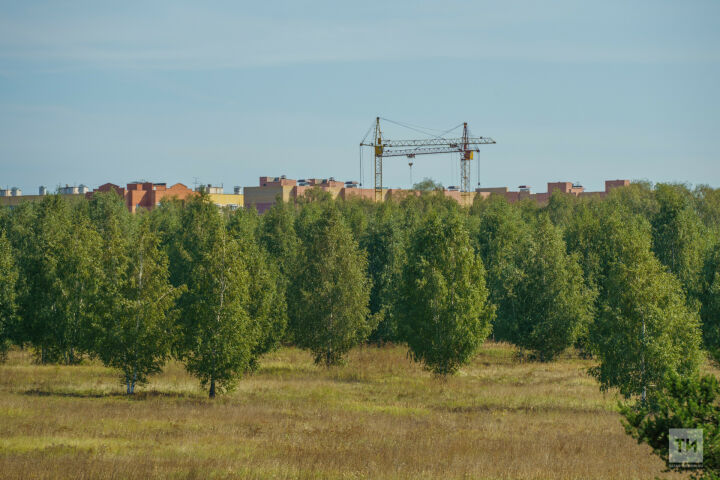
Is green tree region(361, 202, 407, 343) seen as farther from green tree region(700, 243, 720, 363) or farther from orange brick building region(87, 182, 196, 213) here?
orange brick building region(87, 182, 196, 213)

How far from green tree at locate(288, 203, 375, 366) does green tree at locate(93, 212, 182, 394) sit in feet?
42.2

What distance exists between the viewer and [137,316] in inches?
1531

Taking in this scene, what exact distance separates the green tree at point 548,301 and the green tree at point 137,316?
2737cm

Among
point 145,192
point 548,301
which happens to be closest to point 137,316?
point 548,301

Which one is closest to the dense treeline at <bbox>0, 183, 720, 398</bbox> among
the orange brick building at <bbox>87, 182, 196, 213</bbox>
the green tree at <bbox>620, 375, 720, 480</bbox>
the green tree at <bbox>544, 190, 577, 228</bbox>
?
the green tree at <bbox>620, 375, 720, 480</bbox>

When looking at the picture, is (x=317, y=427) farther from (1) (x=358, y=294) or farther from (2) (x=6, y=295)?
(2) (x=6, y=295)

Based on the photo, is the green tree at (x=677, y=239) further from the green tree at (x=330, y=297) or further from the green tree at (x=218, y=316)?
the green tree at (x=218, y=316)

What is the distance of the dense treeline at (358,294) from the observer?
33.9m

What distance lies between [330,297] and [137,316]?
49.7 ft

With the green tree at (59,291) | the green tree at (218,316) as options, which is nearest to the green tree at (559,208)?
the green tree at (59,291)

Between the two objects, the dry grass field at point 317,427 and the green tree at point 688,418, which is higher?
the green tree at point 688,418

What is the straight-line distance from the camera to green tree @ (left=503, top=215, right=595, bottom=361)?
175ft

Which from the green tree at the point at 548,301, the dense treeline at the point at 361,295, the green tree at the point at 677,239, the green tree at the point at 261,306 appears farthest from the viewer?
the green tree at the point at 677,239

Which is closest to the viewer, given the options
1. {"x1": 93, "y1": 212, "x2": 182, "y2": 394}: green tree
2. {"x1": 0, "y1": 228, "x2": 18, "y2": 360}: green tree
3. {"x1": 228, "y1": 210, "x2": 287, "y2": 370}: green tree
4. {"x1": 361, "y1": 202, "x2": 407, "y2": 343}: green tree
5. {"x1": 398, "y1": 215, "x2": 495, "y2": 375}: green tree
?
{"x1": 93, "y1": 212, "x2": 182, "y2": 394}: green tree
